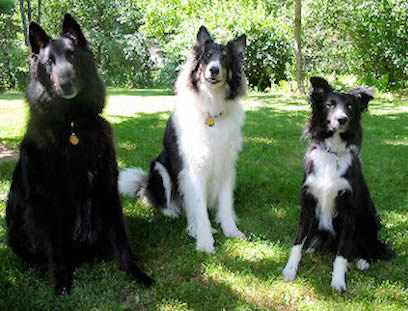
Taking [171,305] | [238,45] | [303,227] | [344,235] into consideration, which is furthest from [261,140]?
[171,305]

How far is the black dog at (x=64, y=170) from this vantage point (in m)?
2.57

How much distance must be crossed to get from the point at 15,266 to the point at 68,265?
0.53 metres

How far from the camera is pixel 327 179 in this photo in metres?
3.04

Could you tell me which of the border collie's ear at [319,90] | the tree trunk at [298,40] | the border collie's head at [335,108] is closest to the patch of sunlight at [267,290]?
the border collie's head at [335,108]

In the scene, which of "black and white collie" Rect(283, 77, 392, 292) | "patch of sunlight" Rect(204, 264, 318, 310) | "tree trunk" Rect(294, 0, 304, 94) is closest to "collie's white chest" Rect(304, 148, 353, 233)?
"black and white collie" Rect(283, 77, 392, 292)

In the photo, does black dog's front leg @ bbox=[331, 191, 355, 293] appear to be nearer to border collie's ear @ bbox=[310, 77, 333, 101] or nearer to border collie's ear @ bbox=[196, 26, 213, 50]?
border collie's ear @ bbox=[310, 77, 333, 101]

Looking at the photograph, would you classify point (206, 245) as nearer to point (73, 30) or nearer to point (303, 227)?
point (303, 227)

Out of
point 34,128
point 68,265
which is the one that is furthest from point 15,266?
point 34,128

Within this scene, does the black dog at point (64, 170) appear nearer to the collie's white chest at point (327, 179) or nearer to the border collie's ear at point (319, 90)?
the collie's white chest at point (327, 179)

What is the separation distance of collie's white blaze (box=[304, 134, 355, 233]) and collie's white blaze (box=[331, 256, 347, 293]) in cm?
33

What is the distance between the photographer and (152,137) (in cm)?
737

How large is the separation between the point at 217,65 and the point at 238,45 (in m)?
0.44

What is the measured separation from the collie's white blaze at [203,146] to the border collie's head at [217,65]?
0.07 m

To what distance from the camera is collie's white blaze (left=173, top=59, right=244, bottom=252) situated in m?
3.71
